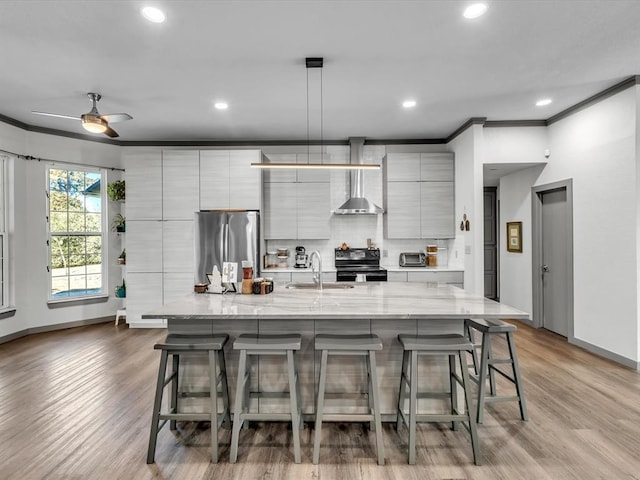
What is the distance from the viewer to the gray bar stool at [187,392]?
84.1 inches

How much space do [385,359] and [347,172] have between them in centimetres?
371

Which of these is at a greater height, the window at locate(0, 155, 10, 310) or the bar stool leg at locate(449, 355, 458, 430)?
the window at locate(0, 155, 10, 310)

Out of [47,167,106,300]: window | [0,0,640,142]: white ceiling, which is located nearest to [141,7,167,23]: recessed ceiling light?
[0,0,640,142]: white ceiling

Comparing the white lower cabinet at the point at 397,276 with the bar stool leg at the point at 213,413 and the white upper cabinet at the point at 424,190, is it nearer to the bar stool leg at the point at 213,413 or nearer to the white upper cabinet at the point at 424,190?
the white upper cabinet at the point at 424,190

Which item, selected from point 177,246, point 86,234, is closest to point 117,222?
point 86,234

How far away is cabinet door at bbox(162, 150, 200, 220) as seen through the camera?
513 cm

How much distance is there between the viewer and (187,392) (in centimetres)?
254

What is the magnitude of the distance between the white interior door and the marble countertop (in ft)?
8.24

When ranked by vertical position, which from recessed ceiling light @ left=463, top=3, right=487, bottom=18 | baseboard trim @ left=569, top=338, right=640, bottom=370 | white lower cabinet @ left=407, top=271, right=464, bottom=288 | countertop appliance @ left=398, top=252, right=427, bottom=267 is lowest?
baseboard trim @ left=569, top=338, right=640, bottom=370

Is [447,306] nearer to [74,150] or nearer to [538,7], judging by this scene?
[538,7]

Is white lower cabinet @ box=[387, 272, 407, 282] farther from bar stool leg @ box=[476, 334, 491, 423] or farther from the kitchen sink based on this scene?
bar stool leg @ box=[476, 334, 491, 423]

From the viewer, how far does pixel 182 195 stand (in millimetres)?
5141

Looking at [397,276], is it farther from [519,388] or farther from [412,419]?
[412,419]

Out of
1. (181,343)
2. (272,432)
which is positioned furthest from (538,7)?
(272,432)
